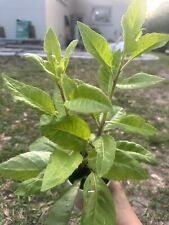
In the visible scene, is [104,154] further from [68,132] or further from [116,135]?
[116,135]

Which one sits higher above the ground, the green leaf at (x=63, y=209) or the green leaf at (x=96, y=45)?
the green leaf at (x=96, y=45)

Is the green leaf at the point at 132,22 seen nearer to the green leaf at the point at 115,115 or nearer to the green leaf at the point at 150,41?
the green leaf at the point at 150,41

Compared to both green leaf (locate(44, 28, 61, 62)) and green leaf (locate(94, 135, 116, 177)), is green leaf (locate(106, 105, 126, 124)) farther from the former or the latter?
green leaf (locate(44, 28, 61, 62))

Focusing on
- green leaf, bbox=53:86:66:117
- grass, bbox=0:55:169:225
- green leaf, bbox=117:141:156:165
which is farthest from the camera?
grass, bbox=0:55:169:225

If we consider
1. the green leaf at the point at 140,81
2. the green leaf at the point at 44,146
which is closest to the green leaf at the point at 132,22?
the green leaf at the point at 140,81

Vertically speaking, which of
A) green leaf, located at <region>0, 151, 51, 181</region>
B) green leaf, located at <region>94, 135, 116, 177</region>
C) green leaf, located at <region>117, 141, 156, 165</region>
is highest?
green leaf, located at <region>94, 135, 116, 177</region>

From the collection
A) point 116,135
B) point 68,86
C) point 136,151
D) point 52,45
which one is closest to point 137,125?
point 136,151

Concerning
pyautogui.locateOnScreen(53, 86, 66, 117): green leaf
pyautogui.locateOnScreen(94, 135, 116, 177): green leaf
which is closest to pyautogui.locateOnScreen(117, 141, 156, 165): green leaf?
pyautogui.locateOnScreen(94, 135, 116, 177): green leaf
